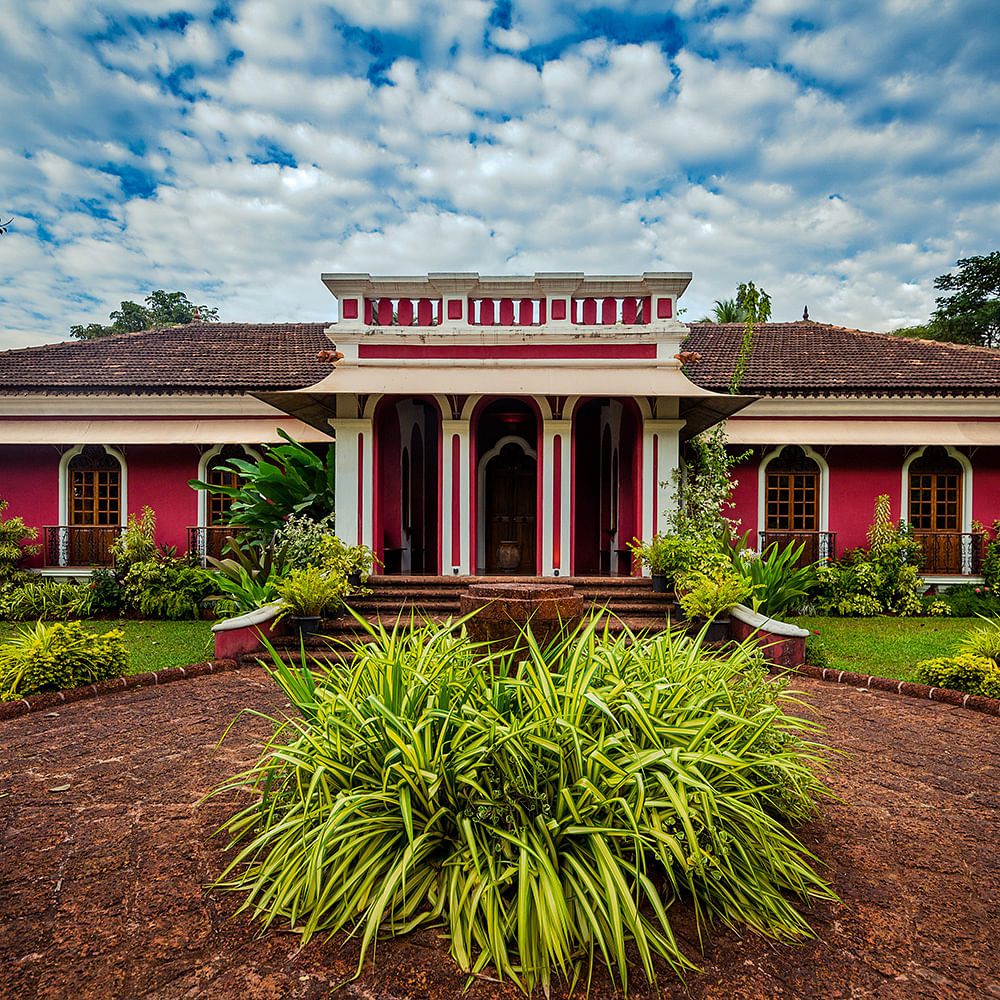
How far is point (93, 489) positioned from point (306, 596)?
24.7 ft

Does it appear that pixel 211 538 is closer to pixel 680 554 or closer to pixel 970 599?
pixel 680 554

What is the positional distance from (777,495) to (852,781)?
8.67m

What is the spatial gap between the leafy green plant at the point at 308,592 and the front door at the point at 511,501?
4.14 meters

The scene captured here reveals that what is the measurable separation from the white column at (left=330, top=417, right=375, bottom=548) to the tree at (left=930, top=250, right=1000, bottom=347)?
25934 mm

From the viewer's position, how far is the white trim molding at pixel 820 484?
1141 cm

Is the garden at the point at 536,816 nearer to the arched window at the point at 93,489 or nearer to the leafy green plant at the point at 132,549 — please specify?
the leafy green plant at the point at 132,549

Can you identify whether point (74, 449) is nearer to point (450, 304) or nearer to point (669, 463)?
point (450, 304)

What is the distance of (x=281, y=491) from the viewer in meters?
9.32

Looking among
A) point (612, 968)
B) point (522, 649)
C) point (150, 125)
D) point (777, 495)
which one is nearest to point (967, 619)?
point (777, 495)

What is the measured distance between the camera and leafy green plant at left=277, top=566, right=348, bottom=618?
686 cm

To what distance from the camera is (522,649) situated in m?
4.06

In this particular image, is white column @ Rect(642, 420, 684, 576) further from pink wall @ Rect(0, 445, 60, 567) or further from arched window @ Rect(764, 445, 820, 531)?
pink wall @ Rect(0, 445, 60, 567)

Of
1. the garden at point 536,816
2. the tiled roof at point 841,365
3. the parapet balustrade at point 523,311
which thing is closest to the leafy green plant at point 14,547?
the parapet balustrade at point 523,311

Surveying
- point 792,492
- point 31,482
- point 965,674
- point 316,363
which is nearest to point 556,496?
point 965,674
